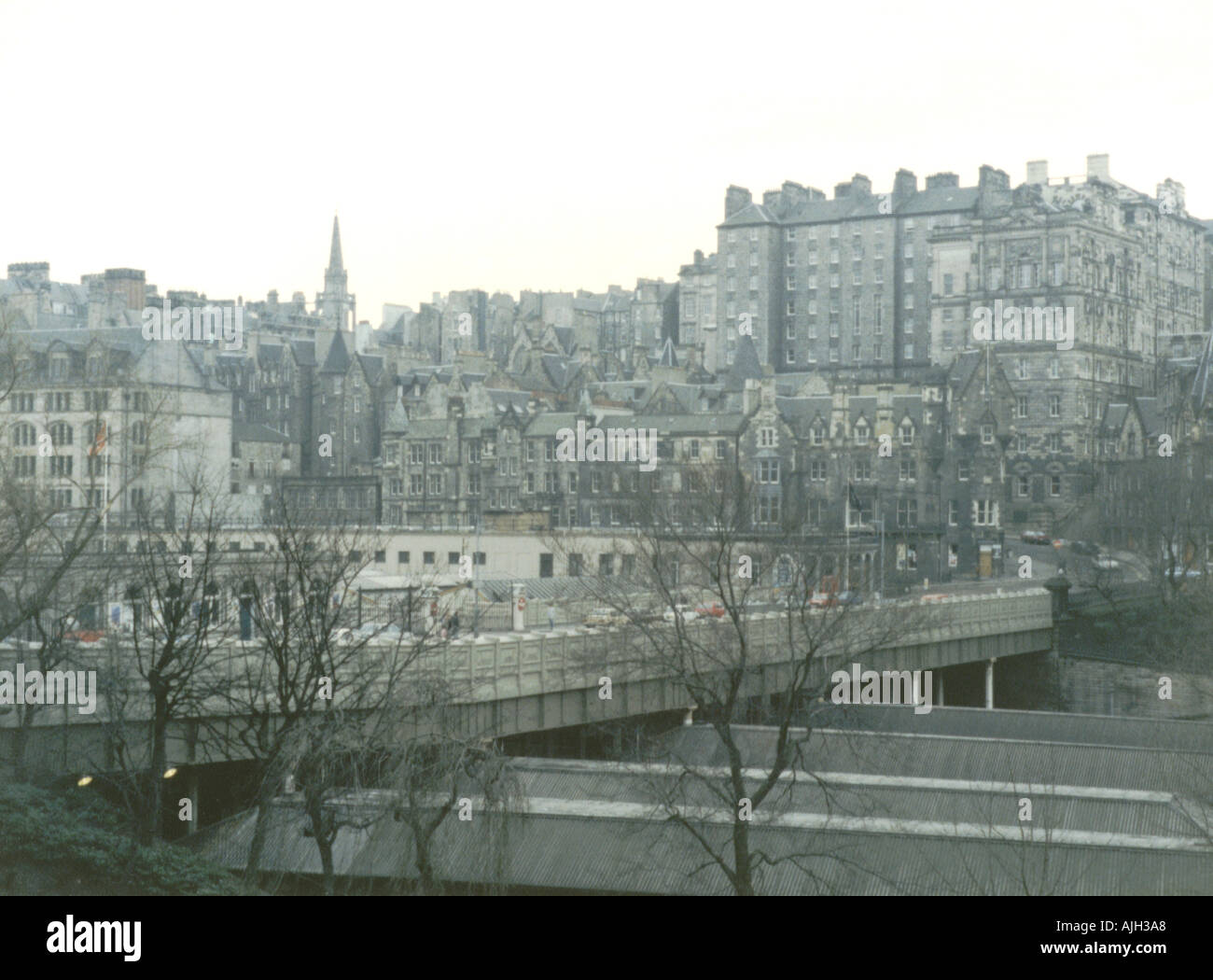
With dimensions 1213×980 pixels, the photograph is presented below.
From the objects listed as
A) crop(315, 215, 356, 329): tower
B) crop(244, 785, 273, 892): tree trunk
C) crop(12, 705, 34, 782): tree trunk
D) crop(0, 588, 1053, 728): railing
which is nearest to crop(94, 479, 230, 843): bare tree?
crop(0, 588, 1053, 728): railing

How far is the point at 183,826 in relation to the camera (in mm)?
20750

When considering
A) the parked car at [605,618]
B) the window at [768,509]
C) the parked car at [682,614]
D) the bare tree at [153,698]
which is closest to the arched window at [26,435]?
the parked car at [605,618]

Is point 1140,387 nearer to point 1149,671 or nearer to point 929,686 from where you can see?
point 1149,671

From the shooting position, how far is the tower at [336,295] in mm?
83938

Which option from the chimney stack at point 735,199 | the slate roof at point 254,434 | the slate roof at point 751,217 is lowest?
the slate roof at point 254,434

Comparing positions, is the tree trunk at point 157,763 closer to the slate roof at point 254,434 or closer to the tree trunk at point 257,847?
the tree trunk at point 257,847

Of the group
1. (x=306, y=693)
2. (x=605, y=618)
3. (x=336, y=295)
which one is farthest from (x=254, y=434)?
(x=306, y=693)

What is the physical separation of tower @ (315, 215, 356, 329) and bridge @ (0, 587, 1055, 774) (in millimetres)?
52869

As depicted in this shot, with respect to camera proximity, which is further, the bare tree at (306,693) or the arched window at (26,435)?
the arched window at (26,435)

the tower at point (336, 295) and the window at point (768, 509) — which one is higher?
the tower at point (336, 295)

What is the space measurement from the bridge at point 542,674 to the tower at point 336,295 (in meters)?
52.9

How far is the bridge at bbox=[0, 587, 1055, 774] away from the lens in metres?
19.0

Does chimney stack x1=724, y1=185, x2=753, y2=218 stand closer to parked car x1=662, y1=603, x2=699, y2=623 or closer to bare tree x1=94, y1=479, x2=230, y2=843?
parked car x1=662, y1=603, x2=699, y2=623

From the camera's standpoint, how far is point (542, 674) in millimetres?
25719
